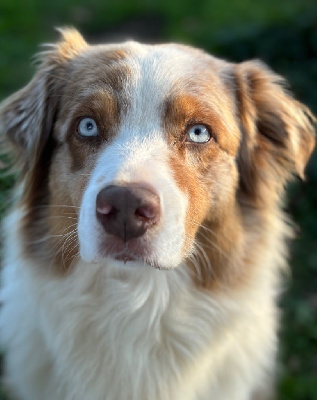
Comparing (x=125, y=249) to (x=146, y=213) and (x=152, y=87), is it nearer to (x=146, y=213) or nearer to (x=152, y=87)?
(x=146, y=213)

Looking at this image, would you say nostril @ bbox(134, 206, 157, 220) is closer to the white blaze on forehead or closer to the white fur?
the white blaze on forehead

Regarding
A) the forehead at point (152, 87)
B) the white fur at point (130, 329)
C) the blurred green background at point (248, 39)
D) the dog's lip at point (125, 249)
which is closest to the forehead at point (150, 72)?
the forehead at point (152, 87)

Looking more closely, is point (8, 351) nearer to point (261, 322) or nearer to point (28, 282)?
point (28, 282)

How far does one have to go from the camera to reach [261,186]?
11.5 ft

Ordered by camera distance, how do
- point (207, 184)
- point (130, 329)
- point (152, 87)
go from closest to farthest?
point (152, 87) → point (207, 184) → point (130, 329)

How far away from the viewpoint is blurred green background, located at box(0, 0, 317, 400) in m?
4.83

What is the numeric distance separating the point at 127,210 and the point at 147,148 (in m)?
0.42

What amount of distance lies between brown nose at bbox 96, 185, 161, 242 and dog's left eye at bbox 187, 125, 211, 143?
1.85 ft

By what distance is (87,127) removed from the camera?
3107 mm

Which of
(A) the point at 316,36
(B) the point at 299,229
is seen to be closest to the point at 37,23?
(A) the point at 316,36

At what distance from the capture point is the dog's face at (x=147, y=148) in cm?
272

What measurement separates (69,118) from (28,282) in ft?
3.08

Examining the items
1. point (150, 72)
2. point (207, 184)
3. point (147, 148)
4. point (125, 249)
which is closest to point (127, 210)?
point (125, 249)

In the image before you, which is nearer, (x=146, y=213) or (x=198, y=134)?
(x=146, y=213)
